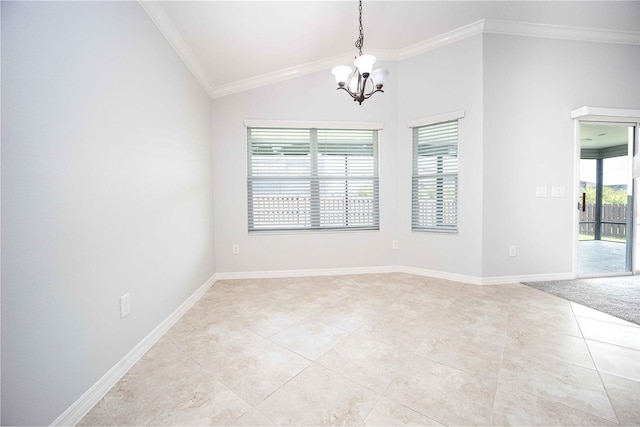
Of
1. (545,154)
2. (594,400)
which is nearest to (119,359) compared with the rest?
(594,400)

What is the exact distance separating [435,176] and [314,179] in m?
1.59

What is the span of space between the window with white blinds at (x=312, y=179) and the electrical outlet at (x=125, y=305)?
5.91 ft

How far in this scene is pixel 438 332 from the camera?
1.86 metres

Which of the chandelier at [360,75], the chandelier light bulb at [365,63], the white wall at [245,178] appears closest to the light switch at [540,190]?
the white wall at [245,178]

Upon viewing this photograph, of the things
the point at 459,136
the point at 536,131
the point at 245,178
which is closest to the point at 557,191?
the point at 536,131

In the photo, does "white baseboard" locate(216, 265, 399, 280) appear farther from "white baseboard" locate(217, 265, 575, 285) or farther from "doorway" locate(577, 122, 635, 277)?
"doorway" locate(577, 122, 635, 277)

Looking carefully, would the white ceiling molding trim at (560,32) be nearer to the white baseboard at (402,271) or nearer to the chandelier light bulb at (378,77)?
the chandelier light bulb at (378,77)

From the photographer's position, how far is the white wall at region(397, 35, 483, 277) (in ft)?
9.40

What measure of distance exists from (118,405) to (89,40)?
190 centimetres

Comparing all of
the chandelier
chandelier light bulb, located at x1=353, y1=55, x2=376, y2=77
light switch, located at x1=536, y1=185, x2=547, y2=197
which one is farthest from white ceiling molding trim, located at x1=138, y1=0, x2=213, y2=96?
light switch, located at x1=536, y1=185, x2=547, y2=197

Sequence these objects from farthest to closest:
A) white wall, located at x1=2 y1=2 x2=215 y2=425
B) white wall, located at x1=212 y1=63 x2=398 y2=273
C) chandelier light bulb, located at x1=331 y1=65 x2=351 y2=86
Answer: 1. white wall, located at x1=212 y1=63 x2=398 y2=273
2. chandelier light bulb, located at x1=331 y1=65 x2=351 y2=86
3. white wall, located at x1=2 y1=2 x2=215 y2=425

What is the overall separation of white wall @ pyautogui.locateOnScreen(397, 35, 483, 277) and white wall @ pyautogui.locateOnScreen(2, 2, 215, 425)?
2776mm

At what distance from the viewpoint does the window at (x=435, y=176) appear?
10.1ft

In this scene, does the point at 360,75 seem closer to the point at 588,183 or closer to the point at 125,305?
the point at 125,305
